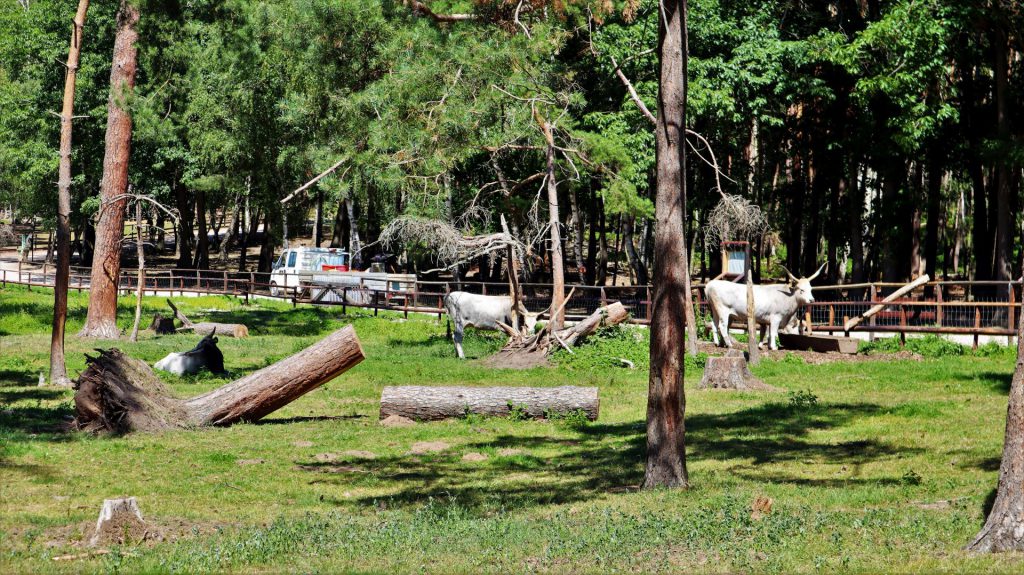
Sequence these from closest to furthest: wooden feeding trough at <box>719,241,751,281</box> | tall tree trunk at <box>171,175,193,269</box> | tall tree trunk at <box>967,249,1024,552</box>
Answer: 1. tall tree trunk at <box>967,249,1024,552</box>
2. wooden feeding trough at <box>719,241,751,281</box>
3. tall tree trunk at <box>171,175,193,269</box>

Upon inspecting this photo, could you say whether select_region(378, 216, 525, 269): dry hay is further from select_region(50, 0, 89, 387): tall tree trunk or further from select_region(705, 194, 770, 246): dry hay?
select_region(50, 0, 89, 387): tall tree trunk

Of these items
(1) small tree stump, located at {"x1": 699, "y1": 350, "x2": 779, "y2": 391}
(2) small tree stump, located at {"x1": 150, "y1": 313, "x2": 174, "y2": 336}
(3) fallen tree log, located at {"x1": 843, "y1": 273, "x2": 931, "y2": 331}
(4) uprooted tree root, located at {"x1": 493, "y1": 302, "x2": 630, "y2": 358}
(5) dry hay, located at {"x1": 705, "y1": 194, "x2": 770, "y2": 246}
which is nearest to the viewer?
(1) small tree stump, located at {"x1": 699, "y1": 350, "x2": 779, "y2": 391}

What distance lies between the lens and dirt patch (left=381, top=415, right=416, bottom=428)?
16.4 metres

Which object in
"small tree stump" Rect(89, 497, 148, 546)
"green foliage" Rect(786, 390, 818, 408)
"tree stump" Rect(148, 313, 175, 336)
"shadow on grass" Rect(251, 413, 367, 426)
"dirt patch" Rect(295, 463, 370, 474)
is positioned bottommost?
"dirt patch" Rect(295, 463, 370, 474)

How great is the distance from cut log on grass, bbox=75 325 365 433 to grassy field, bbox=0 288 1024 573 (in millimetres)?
342

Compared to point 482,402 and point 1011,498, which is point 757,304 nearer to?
point 482,402

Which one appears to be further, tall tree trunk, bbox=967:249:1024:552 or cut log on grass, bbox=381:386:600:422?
cut log on grass, bbox=381:386:600:422

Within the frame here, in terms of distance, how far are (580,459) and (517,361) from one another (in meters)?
9.57

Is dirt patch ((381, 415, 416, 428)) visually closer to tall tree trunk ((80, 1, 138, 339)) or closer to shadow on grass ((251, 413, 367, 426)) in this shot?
shadow on grass ((251, 413, 367, 426))

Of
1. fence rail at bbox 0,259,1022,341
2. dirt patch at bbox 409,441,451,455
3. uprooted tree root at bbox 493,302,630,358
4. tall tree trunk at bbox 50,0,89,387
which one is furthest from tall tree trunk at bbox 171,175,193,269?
dirt patch at bbox 409,441,451,455

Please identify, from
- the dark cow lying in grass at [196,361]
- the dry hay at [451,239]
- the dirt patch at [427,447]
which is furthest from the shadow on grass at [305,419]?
the dry hay at [451,239]

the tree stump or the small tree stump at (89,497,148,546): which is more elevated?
the tree stump

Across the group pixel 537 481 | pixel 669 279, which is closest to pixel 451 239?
pixel 537 481

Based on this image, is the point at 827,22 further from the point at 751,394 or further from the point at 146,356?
the point at 146,356
